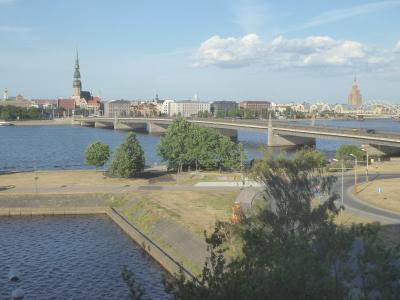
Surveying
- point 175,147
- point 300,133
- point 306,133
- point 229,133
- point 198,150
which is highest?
point 175,147

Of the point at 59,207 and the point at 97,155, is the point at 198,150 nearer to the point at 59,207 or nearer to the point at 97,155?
the point at 97,155

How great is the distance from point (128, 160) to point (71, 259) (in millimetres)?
26077

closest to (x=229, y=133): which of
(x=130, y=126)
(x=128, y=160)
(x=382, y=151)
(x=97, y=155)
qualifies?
(x=382, y=151)

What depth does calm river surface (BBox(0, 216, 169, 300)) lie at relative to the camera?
28672mm

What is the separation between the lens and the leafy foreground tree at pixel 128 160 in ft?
194

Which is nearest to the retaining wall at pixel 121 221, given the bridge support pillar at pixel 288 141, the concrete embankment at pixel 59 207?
the concrete embankment at pixel 59 207

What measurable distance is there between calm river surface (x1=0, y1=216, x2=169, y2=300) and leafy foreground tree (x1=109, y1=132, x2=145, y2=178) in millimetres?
14473

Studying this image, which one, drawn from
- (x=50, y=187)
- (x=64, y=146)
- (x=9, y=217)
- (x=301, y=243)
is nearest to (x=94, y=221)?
(x=9, y=217)

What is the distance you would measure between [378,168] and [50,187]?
40.9m

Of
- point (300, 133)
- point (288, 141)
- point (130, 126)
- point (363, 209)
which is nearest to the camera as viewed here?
point (363, 209)

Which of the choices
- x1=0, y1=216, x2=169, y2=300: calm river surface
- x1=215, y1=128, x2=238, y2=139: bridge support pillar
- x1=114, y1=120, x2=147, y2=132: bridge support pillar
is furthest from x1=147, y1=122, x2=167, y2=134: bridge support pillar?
x1=0, y1=216, x2=169, y2=300: calm river surface

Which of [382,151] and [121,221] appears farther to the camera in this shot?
[382,151]

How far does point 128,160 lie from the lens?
194ft

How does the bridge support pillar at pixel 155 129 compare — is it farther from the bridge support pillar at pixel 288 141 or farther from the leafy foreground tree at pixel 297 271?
the leafy foreground tree at pixel 297 271
